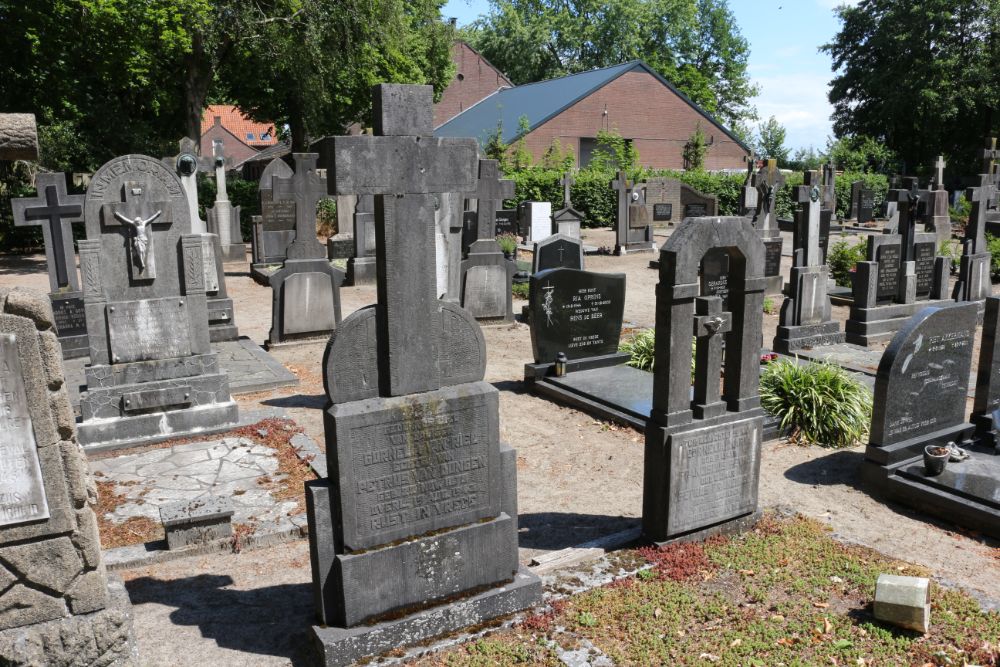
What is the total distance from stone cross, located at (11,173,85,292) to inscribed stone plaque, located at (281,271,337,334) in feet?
10.3

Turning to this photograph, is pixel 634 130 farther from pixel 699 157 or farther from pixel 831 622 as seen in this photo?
pixel 831 622

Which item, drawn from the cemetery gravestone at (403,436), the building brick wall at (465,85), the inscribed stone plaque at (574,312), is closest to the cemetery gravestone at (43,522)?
the cemetery gravestone at (403,436)

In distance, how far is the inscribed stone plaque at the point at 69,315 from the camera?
1160 centimetres

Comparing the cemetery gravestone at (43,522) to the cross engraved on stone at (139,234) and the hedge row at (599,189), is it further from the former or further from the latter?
the hedge row at (599,189)

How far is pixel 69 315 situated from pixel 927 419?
37.4 feet

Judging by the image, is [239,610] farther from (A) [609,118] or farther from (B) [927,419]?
(A) [609,118]

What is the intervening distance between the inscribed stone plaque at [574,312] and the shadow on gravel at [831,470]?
3.39 m

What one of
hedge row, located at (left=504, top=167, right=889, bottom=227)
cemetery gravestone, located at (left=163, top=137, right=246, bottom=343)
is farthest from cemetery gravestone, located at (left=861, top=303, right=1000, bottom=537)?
hedge row, located at (left=504, top=167, right=889, bottom=227)

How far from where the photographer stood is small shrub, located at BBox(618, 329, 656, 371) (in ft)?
34.8

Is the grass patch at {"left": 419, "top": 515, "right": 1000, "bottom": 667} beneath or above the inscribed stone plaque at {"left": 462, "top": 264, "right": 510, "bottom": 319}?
beneath

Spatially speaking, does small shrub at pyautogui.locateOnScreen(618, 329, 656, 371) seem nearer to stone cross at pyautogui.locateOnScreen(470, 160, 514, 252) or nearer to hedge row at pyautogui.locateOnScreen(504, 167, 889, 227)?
stone cross at pyautogui.locateOnScreen(470, 160, 514, 252)

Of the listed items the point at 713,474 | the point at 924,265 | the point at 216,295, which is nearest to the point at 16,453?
the point at 713,474

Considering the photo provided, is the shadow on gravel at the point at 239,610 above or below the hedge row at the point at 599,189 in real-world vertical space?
below

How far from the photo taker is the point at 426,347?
4648 millimetres
